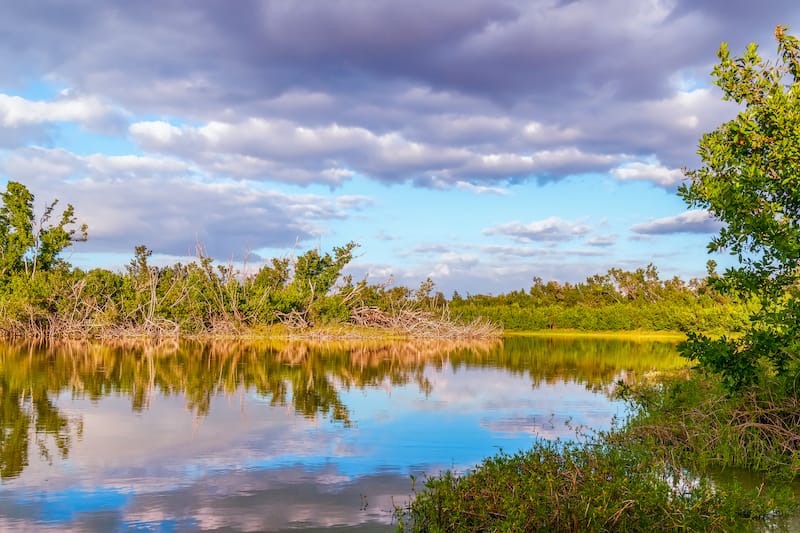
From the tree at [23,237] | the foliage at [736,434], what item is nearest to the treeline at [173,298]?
the tree at [23,237]

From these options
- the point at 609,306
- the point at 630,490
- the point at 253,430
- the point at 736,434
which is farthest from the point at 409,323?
the point at 630,490

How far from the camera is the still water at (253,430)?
10.9 meters

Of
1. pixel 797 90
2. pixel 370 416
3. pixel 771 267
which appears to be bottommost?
pixel 370 416

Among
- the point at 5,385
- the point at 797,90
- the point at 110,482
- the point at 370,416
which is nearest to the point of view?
the point at 110,482

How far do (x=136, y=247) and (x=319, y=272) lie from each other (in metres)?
26.8

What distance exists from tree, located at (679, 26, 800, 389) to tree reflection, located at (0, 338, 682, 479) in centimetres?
1031

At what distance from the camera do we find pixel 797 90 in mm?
13836

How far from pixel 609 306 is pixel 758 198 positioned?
229 feet

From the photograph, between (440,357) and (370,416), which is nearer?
(370,416)

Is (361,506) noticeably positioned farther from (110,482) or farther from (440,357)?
(440,357)

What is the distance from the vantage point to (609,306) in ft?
267

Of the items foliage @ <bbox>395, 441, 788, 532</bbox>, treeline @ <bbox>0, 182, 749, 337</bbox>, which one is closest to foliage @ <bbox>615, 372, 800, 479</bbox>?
foliage @ <bbox>395, 441, 788, 532</bbox>

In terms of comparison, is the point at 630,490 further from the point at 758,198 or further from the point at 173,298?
the point at 173,298

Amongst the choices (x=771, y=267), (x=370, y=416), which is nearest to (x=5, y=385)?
(x=370, y=416)
